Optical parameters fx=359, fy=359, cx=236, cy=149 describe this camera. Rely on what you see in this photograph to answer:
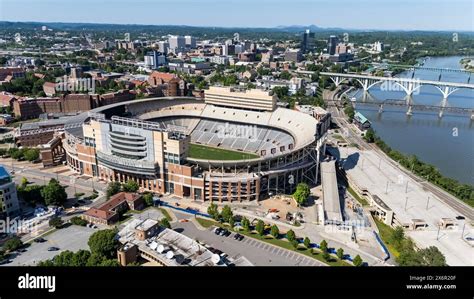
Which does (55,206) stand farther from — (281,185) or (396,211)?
(396,211)

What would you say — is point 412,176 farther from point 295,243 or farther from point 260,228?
point 260,228

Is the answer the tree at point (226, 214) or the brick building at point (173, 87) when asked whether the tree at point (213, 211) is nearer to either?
the tree at point (226, 214)

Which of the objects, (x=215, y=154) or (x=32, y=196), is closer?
(x=32, y=196)

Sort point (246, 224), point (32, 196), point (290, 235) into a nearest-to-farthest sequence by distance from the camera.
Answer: point (290, 235) → point (246, 224) → point (32, 196)

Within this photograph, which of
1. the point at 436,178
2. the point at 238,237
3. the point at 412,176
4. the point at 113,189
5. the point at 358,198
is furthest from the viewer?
the point at 412,176

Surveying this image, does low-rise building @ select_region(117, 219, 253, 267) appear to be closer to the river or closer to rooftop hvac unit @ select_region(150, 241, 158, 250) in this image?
rooftop hvac unit @ select_region(150, 241, 158, 250)

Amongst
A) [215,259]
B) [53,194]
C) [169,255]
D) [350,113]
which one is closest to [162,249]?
[169,255]
